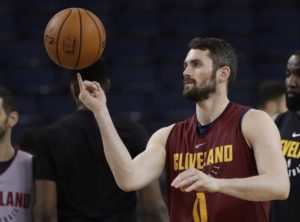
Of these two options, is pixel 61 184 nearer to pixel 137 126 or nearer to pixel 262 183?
pixel 137 126

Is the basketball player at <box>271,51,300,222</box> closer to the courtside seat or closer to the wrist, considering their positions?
the wrist

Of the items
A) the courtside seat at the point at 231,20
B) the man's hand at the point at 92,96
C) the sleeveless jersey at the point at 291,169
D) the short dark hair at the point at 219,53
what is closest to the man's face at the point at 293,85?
the sleeveless jersey at the point at 291,169

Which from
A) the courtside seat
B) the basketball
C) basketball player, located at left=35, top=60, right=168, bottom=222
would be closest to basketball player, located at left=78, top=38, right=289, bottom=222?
the basketball

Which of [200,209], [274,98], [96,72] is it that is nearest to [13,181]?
[96,72]

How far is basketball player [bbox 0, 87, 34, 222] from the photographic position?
4.35m

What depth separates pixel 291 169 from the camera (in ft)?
14.9

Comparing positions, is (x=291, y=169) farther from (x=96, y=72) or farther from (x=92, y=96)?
(x=92, y=96)

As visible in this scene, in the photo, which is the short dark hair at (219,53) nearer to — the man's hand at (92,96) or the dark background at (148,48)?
the man's hand at (92,96)

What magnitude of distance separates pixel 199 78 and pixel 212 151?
350 millimetres

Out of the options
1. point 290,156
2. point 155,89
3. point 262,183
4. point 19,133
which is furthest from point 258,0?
point 262,183

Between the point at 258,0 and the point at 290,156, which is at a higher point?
the point at 258,0

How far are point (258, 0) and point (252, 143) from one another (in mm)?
6509

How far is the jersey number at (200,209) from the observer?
367 centimetres

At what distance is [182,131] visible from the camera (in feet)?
12.9
